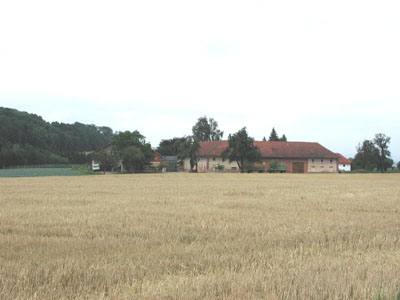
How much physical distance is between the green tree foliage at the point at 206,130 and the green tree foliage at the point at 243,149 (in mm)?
51194

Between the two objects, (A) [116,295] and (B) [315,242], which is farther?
(B) [315,242]

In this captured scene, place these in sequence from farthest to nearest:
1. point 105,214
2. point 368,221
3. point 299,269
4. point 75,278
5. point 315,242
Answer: point 105,214 < point 368,221 < point 315,242 < point 299,269 < point 75,278

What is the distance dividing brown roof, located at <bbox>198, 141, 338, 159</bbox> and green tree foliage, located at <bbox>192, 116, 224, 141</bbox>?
116 feet

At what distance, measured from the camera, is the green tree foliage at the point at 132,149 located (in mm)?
62241

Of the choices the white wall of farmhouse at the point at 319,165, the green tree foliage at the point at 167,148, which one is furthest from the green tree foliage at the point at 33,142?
the white wall of farmhouse at the point at 319,165

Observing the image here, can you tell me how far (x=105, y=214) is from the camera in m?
9.96

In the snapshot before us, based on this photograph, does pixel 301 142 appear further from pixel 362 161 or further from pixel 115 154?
pixel 115 154

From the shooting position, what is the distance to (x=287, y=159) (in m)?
79.8

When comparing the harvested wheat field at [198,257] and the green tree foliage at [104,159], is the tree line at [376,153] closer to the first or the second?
the green tree foliage at [104,159]

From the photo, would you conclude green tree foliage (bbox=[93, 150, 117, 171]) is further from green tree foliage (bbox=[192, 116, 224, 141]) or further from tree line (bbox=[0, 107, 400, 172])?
green tree foliage (bbox=[192, 116, 224, 141])

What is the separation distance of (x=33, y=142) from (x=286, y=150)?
277ft

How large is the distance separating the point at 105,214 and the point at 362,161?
317ft

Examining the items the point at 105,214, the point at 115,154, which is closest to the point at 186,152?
the point at 115,154

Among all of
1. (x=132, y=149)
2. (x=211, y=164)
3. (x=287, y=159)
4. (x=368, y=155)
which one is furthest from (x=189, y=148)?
(x=368, y=155)
